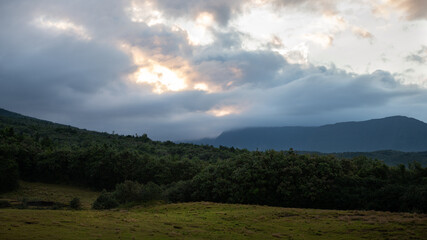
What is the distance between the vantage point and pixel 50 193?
7800 cm

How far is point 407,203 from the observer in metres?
43.4

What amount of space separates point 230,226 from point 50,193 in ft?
202

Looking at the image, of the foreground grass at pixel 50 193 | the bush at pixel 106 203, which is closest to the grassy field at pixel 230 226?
the bush at pixel 106 203

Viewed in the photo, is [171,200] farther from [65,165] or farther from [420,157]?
[420,157]

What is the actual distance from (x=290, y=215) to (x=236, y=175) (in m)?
19.4

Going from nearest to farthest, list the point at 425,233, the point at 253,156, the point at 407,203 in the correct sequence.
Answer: the point at 425,233, the point at 407,203, the point at 253,156

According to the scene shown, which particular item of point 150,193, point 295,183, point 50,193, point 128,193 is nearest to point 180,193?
point 150,193

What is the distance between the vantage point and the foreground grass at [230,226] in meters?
25.6

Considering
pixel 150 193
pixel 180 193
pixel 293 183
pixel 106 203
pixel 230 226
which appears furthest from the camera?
pixel 180 193

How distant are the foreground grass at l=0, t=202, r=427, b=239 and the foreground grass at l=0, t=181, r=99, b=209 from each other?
141ft

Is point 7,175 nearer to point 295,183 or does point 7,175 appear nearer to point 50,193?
point 50,193

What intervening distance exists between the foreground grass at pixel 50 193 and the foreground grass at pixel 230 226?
42940 millimetres

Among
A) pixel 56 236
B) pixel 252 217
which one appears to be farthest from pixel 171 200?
pixel 56 236

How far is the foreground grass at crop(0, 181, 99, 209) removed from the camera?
72312mm
